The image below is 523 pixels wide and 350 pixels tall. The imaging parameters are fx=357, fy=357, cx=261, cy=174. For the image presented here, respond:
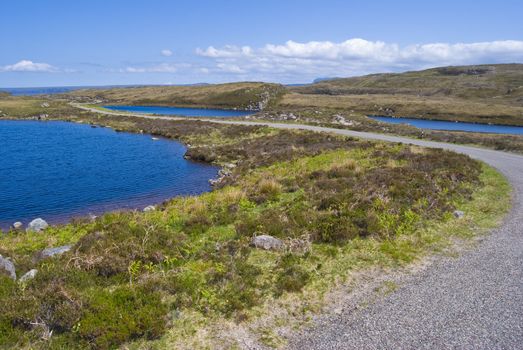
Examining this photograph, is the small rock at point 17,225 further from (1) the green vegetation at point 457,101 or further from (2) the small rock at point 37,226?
(1) the green vegetation at point 457,101

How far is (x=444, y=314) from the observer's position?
9.40 m

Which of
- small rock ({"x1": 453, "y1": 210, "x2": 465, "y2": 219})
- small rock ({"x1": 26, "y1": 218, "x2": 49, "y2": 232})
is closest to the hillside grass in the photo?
small rock ({"x1": 453, "y1": 210, "x2": 465, "y2": 219})

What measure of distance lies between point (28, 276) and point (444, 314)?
39.5 feet

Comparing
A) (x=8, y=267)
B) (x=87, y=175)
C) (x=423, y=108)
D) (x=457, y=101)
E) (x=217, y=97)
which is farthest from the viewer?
(x=217, y=97)

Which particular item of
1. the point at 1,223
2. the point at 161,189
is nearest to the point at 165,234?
the point at 1,223

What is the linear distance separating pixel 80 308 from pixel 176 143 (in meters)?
46.0

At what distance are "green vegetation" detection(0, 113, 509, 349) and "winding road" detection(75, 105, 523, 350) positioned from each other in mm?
1315

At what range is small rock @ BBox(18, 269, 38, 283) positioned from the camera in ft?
34.8

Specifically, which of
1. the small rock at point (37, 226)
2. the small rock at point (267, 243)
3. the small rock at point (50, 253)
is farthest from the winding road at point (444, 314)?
the small rock at point (37, 226)

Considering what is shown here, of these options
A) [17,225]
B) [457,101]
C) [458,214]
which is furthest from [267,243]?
[457,101]

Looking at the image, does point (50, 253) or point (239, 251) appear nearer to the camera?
point (50, 253)

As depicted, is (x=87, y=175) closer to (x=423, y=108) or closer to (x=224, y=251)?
(x=224, y=251)

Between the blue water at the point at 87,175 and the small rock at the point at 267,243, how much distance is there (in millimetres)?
13595

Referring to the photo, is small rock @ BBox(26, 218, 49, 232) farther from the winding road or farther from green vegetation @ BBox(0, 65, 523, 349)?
the winding road
